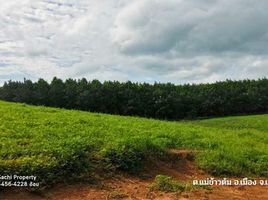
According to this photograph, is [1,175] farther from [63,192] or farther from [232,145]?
[232,145]

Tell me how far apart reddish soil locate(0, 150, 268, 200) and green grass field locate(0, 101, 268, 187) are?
32 centimetres

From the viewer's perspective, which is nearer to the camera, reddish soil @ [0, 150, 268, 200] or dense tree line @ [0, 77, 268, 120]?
reddish soil @ [0, 150, 268, 200]

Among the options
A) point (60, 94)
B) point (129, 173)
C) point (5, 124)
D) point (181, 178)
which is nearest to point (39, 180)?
point (129, 173)

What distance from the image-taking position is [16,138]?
36.9 ft

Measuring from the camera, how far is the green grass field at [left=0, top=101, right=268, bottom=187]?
932 cm

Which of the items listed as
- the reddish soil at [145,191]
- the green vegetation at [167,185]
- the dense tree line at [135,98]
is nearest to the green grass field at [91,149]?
the reddish soil at [145,191]


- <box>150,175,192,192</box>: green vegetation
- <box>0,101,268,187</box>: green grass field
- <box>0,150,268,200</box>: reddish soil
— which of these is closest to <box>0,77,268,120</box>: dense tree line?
<box>0,101,268,187</box>: green grass field

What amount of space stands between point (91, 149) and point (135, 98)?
217 ft

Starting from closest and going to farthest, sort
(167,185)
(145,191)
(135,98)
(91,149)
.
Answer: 1. (145,191)
2. (167,185)
3. (91,149)
4. (135,98)

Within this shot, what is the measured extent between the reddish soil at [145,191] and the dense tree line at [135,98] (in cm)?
6319

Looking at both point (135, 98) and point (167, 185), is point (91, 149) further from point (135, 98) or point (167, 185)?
Result: point (135, 98)

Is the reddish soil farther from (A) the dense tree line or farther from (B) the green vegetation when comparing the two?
(A) the dense tree line

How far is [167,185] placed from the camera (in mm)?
9836

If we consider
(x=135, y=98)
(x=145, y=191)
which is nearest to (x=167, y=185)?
(x=145, y=191)
